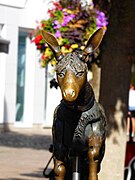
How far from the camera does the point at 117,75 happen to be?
7.72 m

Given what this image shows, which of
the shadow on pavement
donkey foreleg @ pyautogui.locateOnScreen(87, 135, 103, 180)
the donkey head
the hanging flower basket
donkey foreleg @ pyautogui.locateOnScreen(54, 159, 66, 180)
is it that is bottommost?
the shadow on pavement

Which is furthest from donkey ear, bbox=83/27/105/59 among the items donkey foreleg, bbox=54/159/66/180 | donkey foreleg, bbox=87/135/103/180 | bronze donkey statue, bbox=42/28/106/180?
donkey foreleg, bbox=54/159/66/180

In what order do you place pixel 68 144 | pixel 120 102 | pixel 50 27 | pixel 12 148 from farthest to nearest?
pixel 12 148 → pixel 50 27 → pixel 120 102 → pixel 68 144

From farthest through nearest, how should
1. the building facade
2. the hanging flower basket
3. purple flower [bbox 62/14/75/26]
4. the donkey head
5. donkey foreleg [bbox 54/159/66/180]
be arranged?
the building facade, purple flower [bbox 62/14/75/26], the hanging flower basket, donkey foreleg [bbox 54/159/66/180], the donkey head

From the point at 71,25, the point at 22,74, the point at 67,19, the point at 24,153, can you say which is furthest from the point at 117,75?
the point at 22,74

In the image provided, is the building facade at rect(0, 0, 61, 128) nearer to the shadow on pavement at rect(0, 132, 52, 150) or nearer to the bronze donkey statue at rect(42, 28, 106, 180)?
the shadow on pavement at rect(0, 132, 52, 150)

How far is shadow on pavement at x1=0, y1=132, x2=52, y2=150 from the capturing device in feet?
68.4

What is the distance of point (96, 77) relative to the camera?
10562mm

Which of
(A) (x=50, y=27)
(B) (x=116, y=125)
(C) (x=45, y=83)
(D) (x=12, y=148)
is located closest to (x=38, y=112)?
(C) (x=45, y=83)

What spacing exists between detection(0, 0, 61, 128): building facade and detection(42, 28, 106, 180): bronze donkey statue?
21.8 meters

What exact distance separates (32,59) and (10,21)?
180cm

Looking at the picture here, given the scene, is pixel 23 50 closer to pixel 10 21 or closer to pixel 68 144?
pixel 10 21

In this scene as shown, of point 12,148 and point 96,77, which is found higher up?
point 96,77

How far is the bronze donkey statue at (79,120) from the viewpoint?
4.33 metres
